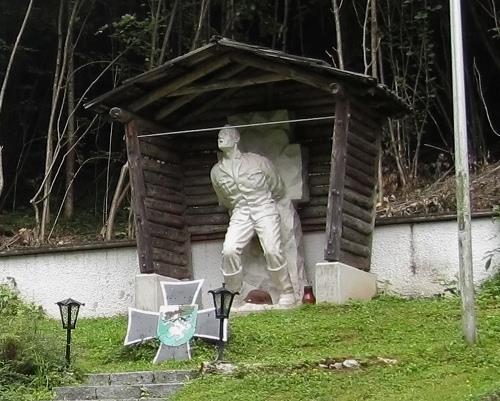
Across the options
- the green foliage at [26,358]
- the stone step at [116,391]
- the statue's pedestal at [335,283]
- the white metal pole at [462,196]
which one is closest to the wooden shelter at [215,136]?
the statue's pedestal at [335,283]

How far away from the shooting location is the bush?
855cm

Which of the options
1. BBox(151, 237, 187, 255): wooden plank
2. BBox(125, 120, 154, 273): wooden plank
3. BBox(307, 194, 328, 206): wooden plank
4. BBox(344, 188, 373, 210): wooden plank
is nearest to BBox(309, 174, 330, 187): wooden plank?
BBox(307, 194, 328, 206): wooden plank

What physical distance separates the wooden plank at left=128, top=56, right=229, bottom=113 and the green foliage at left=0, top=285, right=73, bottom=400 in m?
4.00

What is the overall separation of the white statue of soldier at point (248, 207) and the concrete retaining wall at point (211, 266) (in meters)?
0.65

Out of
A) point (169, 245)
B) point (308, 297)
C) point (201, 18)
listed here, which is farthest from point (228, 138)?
point (201, 18)

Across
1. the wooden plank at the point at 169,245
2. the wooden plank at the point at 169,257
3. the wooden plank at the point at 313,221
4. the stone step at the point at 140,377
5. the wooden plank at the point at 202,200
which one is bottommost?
the stone step at the point at 140,377

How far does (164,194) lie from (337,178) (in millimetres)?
2538

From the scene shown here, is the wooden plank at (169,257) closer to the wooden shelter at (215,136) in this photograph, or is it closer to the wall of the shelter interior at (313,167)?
Result: the wooden shelter at (215,136)

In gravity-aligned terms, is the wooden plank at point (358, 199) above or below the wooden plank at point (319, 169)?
below

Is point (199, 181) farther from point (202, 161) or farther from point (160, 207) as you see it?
point (160, 207)

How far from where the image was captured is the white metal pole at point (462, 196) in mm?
8328

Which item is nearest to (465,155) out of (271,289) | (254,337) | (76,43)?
(254,337)

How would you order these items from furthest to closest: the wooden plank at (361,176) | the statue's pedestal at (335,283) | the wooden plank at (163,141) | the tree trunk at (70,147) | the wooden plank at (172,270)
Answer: the tree trunk at (70,147) → the wooden plank at (163,141) → the wooden plank at (172,270) → the wooden plank at (361,176) → the statue's pedestal at (335,283)

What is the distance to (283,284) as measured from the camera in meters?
11.9
